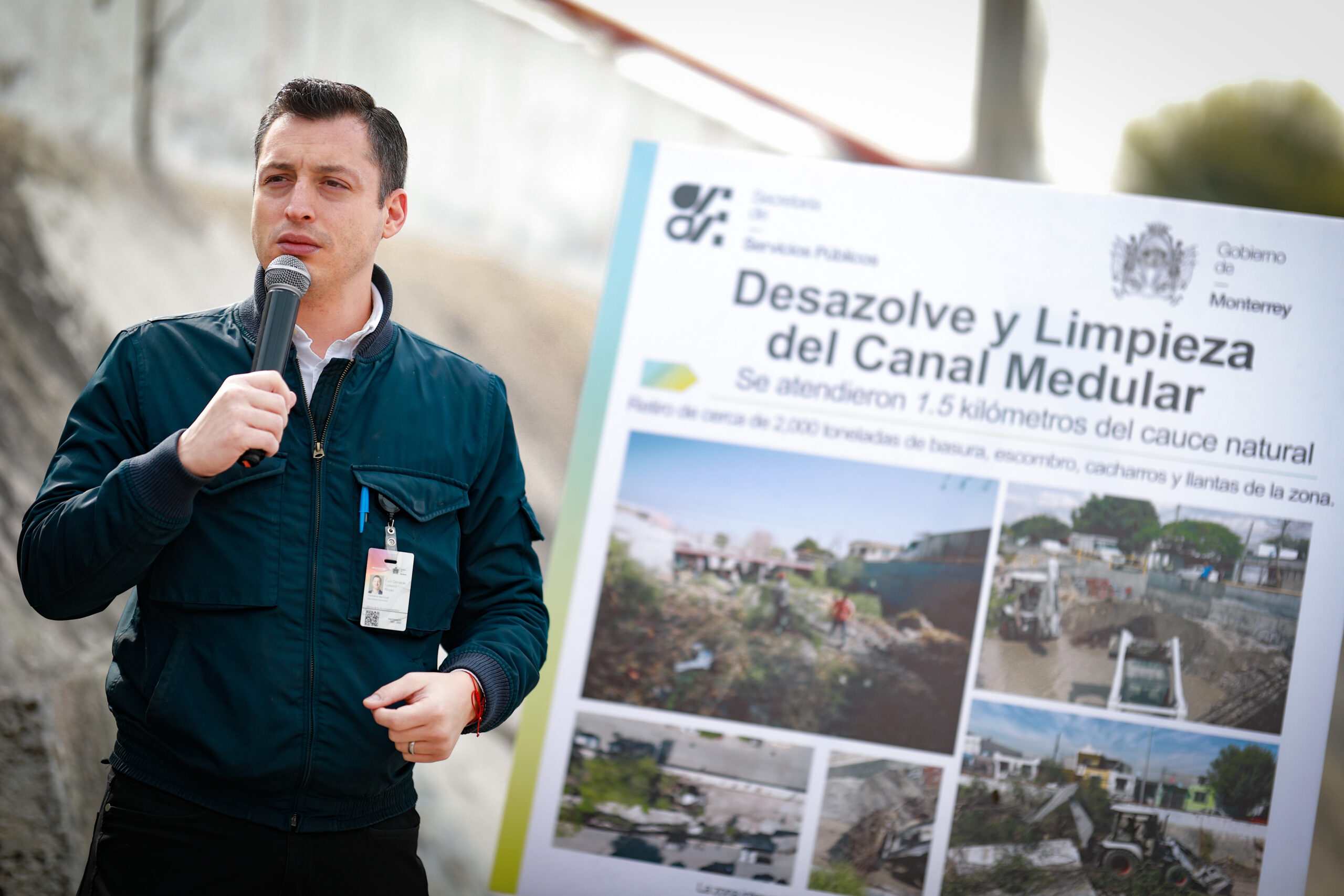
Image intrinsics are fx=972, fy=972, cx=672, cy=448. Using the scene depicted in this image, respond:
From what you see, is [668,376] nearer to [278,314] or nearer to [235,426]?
[278,314]

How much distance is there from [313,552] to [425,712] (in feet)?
1.08

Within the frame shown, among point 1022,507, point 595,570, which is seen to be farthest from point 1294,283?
point 595,570

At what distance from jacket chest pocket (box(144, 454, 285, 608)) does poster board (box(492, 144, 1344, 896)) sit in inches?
45.1

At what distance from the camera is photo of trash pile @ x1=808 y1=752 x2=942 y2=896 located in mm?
2467

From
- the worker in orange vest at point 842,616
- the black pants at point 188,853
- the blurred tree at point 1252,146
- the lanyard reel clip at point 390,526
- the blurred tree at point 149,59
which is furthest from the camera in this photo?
the blurred tree at point 1252,146

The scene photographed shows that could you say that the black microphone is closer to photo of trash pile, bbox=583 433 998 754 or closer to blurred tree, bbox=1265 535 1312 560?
photo of trash pile, bbox=583 433 998 754

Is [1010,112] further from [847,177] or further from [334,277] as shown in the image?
[334,277]

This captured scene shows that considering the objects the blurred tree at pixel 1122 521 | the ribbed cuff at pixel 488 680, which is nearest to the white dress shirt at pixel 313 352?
the ribbed cuff at pixel 488 680

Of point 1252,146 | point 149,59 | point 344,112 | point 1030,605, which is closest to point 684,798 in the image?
point 1030,605

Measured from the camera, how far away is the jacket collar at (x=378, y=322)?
1603mm

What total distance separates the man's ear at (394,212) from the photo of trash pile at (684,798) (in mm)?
1364

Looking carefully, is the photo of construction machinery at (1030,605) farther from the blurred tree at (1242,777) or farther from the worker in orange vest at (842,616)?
the blurred tree at (1242,777)

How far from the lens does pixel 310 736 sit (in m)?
1.47

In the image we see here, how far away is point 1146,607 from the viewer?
248 centimetres
